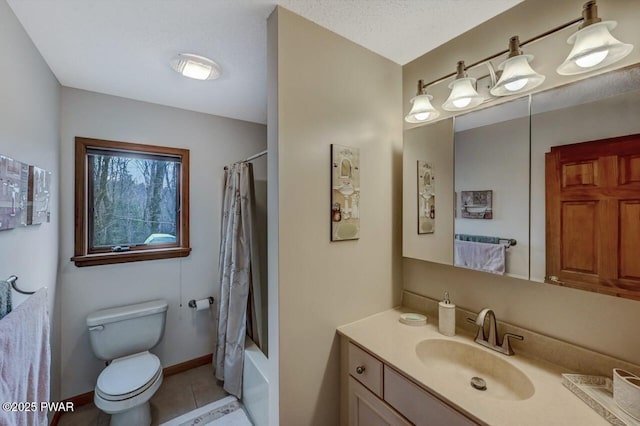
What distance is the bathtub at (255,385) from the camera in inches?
60.4

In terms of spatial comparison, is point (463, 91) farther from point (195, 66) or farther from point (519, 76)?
point (195, 66)

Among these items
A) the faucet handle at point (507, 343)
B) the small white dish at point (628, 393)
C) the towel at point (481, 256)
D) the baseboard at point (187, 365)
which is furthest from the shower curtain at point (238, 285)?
the small white dish at point (628, 393)

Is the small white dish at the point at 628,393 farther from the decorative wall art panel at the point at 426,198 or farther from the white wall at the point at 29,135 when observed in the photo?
the white wall at the point at 29,135

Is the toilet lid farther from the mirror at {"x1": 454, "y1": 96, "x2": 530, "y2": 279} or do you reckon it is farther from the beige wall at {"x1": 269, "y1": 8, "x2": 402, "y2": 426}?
the mirror at {"x1": 454, "y1": 96, "x2": 530, "y2": 279}

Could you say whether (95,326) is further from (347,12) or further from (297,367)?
(347,12)

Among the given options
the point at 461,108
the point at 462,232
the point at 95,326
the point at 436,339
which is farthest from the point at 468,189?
the point at 95,326

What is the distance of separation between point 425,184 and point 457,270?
1.74ft

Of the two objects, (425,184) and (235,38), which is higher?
(235,38)

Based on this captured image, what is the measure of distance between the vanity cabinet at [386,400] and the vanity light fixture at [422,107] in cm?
134

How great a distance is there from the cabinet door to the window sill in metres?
1.84

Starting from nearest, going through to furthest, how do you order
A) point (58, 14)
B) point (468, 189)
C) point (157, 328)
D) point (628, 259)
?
point (628, 259) < point (58, 14) < point (468, 189) < point (157, 328)

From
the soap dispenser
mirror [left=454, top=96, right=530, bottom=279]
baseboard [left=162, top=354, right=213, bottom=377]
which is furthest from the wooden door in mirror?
baseboard [left=162, top=354, right=213, bottom=377]

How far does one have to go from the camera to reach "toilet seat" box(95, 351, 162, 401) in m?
1.57

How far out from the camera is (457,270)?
1454mm
